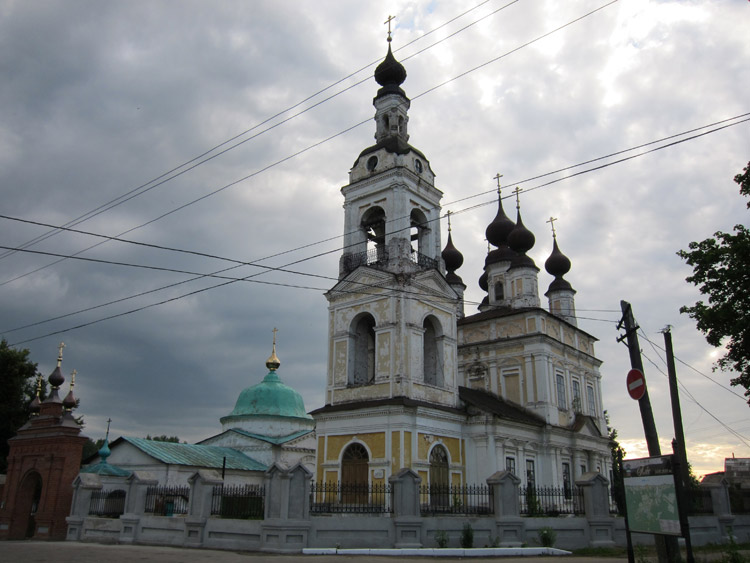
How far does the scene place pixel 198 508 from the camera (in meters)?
16.8

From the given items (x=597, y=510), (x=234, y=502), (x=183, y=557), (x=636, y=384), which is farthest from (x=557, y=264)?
(x=183, y=557)

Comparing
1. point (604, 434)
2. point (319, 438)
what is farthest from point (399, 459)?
point (604, 434)

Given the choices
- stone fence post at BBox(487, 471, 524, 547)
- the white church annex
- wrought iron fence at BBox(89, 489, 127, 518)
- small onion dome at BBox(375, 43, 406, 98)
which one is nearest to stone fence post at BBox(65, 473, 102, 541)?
wrought iron fence at BBox(89, 489, 127, 518)

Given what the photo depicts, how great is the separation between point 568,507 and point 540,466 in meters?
2.34

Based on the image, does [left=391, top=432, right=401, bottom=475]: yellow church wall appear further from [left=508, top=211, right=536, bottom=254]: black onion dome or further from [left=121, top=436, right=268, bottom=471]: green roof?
[left=508, top=211, right=536, bottom=254]: black onion dome

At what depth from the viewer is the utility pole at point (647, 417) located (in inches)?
425

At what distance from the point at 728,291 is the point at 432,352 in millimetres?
11709

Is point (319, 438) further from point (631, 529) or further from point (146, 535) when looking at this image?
point (631, 529)

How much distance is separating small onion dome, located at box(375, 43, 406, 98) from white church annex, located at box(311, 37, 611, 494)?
0.06 m

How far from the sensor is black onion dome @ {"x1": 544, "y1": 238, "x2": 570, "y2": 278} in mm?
38562

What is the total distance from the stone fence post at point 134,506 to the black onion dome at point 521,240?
23451mm

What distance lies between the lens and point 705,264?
1841 centimetres

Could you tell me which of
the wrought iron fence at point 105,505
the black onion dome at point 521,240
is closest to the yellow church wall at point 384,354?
the wrought iron fence at point 105,505

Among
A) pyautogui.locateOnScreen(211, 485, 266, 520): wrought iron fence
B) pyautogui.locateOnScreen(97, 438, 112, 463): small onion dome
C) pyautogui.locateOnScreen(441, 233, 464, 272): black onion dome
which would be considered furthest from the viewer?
pyautogui.locateOnScreen(441, 233, 464, 272): black onion dome
